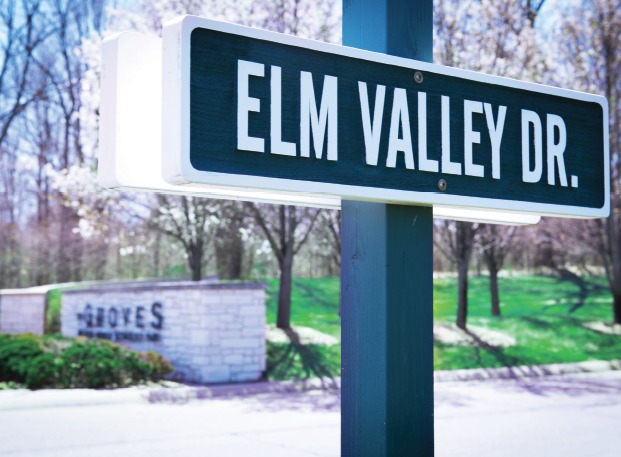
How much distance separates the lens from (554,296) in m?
24.4

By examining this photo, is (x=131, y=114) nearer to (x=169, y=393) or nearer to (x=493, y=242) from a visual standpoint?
(x=169, y=393)

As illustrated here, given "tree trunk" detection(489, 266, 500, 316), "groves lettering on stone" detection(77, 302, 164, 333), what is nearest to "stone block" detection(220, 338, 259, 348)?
"groves lettering on stone" detection(77, 302, 164, 333)

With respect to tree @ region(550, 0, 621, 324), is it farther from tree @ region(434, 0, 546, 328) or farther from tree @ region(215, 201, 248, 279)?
tree @ region(215, 201, 248, 279)

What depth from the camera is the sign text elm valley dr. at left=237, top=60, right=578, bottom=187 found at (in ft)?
5.43

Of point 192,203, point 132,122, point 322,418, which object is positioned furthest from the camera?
point 192,203

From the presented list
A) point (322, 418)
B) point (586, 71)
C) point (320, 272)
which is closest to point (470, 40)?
point (586, 71)

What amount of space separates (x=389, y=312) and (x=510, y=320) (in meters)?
16.7

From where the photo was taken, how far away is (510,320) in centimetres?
1758

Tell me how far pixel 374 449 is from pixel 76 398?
8.24 meters

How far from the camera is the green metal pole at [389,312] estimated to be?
199 centimetres

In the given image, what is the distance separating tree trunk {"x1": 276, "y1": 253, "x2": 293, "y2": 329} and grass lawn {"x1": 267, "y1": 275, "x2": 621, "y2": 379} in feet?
3.29

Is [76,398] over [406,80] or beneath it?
beneath

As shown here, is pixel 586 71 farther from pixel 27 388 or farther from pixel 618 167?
pixel 27 388

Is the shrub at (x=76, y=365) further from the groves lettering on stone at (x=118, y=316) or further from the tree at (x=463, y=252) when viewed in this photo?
the tree at (x=463, y=252)
